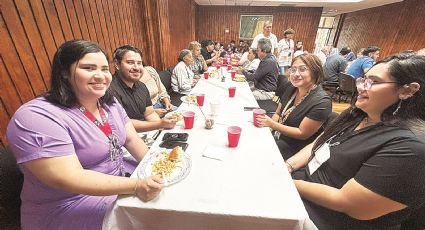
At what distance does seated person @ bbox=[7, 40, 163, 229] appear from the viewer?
0.89 meters

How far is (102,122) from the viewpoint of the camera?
1.24 m

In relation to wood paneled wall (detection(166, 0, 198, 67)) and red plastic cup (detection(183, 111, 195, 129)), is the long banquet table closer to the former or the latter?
red plastic cup (detection(183, 111, 195, 129))

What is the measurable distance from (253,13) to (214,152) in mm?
10450

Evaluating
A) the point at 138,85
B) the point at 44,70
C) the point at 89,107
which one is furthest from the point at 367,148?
the point at 44,70

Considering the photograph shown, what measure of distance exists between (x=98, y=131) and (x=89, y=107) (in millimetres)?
184

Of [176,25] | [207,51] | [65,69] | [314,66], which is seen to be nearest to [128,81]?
[65,69]

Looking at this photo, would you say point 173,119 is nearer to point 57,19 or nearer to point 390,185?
point 390,185

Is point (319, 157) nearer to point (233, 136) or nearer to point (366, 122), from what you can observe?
point (366, 122)

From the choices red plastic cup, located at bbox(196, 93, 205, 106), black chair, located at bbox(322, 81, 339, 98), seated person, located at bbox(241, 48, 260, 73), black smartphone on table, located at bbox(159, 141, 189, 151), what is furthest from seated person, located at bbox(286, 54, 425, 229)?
black chair, located at bbox(322, 81, 339, 98)

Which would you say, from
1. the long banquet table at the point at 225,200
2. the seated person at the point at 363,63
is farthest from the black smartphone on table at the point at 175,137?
the seated person at the point at 363,63

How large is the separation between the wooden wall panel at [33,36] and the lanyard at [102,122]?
1.03 meters

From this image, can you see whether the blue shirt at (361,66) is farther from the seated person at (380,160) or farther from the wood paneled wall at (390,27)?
the seated person at (380,160)

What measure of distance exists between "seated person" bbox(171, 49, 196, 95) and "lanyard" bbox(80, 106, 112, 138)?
2.57m

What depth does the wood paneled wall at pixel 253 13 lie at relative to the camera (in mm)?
9828
